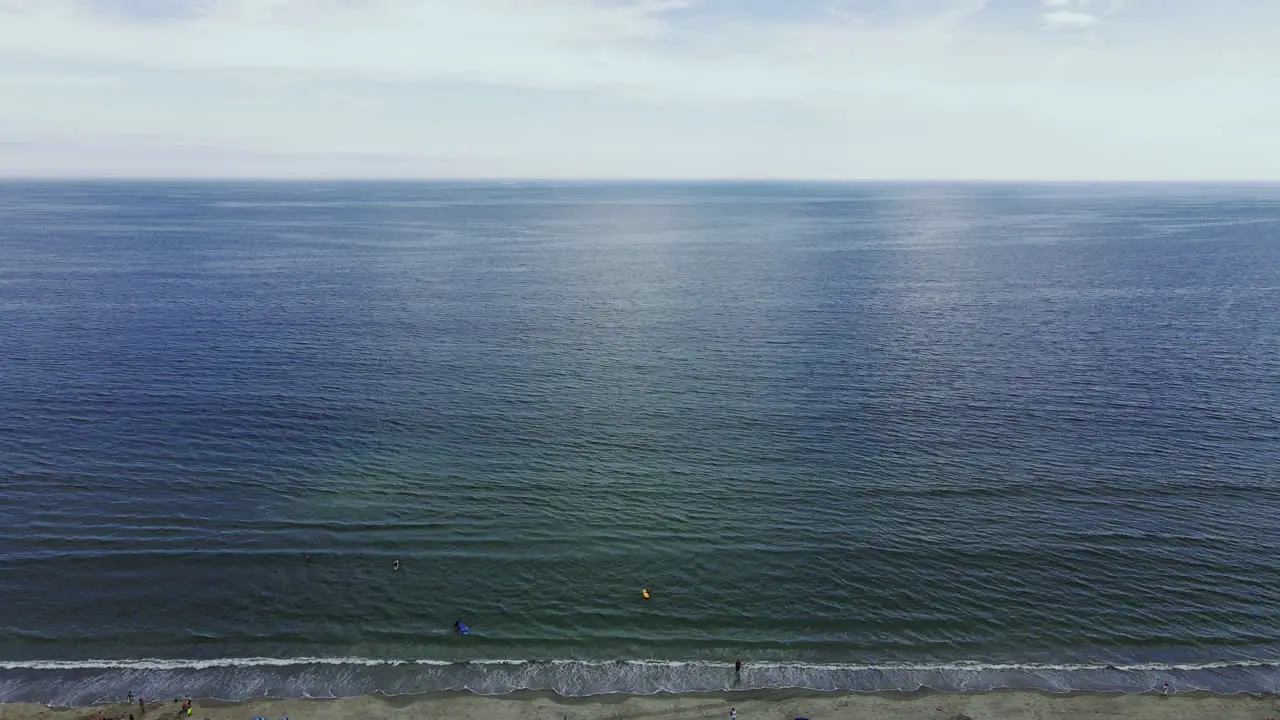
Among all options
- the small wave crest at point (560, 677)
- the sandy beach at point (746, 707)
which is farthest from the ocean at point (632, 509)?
the sandy beach at point (746, 707)

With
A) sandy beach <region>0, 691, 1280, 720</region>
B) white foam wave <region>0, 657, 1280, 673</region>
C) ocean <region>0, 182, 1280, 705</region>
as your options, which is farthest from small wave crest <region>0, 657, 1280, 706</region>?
sandy beach <region>0, 691, 1280, 720</region>

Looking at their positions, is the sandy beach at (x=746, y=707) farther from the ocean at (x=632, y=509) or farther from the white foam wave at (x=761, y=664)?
the white foam wave at (x=761, y=664)

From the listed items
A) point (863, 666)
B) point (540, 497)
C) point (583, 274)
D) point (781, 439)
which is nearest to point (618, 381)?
point (781, 439)

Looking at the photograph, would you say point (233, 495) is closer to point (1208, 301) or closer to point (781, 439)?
point (781, 439)

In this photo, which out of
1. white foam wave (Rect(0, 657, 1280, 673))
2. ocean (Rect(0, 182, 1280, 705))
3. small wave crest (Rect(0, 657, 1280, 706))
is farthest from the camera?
ocean (Rect(0, 182, 1280, 705))

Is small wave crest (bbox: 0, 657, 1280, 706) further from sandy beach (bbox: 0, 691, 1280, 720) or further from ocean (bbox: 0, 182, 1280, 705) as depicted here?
sandy beach (bbox: 0, 691, 1280, 720)
